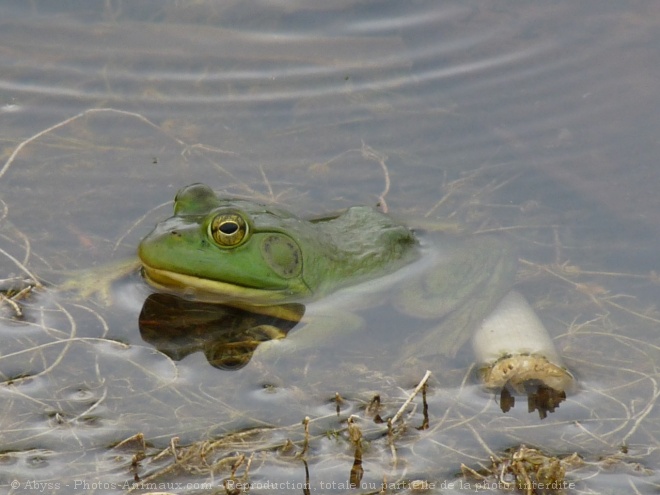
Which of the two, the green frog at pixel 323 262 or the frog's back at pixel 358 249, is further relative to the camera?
the frog's back at pixel 358 249

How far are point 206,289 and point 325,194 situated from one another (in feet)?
4.42

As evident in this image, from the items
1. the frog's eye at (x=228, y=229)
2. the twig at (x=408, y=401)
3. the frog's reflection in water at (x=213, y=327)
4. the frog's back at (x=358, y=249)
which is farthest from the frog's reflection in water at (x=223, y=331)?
the twig at (x=408, y=401)

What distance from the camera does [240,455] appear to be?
3789 millimetres

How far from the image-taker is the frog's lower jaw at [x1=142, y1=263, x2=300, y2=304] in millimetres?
4902

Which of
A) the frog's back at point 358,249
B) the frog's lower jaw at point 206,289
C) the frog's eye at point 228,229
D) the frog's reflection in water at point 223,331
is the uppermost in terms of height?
the frog's back at point 358,249

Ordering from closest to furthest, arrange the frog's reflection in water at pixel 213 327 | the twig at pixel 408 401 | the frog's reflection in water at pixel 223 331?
1. the twig at pixel 408 401
2. the frog's reflection in water at pixel 223 331
3. the frog's reflection in water at pixel 213 327

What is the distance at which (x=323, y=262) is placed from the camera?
5.28 m

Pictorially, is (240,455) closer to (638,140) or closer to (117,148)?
(117,148)

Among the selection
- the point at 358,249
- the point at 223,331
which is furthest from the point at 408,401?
the point at 358,249

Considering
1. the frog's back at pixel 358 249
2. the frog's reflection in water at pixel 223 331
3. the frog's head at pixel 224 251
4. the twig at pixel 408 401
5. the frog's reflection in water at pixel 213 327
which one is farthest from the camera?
the frog's back at pixel 358 249

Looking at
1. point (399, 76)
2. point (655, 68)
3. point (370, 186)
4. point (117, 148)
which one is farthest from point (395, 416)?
point (655, 68)

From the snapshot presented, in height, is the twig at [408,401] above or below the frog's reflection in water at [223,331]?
below

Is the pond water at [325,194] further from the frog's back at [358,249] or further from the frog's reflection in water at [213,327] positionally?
the frog's back at [358,249]

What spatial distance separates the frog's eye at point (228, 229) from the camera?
482 cm
